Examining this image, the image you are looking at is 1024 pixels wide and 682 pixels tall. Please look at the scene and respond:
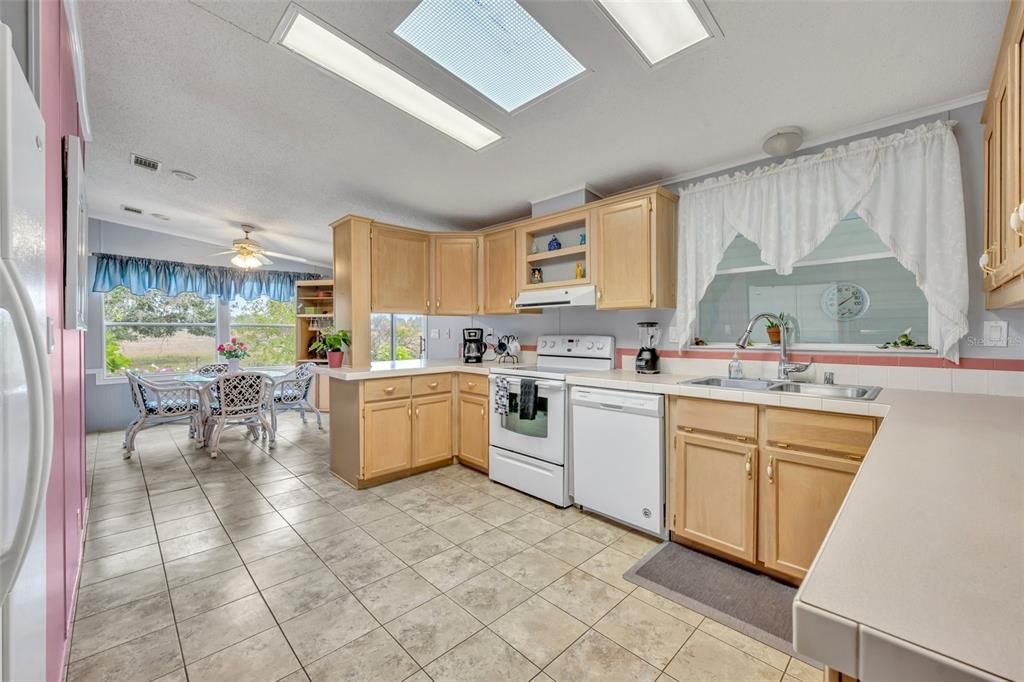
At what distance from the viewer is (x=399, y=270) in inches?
150

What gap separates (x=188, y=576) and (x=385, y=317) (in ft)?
15.5

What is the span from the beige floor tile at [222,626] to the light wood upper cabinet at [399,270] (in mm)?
2276

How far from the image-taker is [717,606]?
190 cm

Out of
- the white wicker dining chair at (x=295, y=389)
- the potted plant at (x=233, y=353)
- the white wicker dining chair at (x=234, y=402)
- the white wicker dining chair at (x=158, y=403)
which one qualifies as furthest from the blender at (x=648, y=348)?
the potted plant at (x=233, y=353)

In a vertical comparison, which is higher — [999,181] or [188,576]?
[999,181]

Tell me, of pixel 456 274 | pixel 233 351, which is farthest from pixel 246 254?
pixel 456 274

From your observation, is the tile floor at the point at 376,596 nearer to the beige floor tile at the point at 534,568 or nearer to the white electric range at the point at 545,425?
the beige floor tile at the point at 534,568

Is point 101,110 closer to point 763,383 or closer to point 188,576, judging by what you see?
point 188,576

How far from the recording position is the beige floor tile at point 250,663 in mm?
1525

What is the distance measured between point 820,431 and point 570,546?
1391mm

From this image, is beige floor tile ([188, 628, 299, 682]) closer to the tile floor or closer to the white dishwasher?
the tile floor

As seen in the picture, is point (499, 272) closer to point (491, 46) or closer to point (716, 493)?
point (491, 46)

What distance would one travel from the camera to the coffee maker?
13.5 feet

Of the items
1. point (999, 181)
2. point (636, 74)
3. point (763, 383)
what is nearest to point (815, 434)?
point (763, 383)
